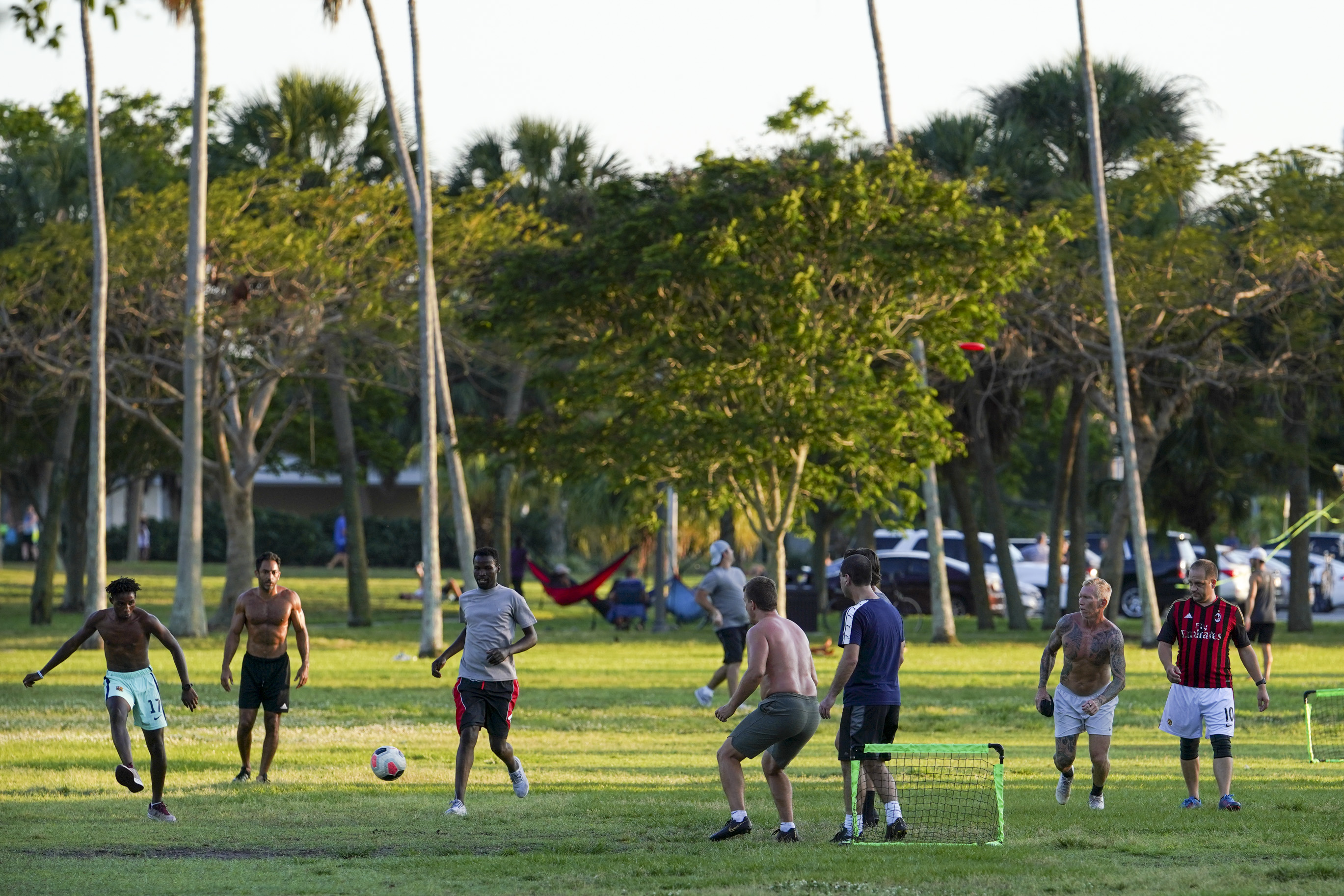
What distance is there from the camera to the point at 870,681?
1015 centimetres

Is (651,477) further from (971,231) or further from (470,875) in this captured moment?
(470,875)

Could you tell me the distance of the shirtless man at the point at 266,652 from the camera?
42.1 ft

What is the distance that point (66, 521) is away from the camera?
128ft

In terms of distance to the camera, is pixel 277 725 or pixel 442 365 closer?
pixel 277 725

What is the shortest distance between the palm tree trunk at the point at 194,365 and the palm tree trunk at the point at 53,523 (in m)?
5.45

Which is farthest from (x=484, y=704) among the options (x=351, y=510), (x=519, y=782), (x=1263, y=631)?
(x=351, y=510)

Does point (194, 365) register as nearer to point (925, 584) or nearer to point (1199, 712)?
point (925, 584)

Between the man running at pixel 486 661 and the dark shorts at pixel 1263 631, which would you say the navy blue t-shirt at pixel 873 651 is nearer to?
the man running at pixel 486 661

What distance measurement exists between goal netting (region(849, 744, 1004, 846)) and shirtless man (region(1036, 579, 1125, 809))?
0.60 meters

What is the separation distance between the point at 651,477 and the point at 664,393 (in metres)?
1.62

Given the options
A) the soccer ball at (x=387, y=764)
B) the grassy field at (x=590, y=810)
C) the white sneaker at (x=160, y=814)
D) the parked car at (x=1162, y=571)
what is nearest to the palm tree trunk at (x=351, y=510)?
the grassy field at (x=590, y=810)

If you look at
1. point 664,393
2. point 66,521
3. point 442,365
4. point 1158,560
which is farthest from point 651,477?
point 66,521

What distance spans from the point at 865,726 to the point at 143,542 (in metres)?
51.6

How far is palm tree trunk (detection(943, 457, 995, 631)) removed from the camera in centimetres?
3462
